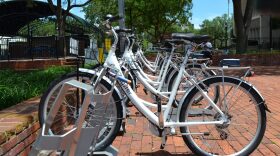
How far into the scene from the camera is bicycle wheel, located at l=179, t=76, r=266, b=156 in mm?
4828

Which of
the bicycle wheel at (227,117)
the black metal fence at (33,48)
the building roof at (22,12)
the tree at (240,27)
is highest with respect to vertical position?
the building roof at (22,12)

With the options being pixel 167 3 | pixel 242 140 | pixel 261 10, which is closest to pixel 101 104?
pixel 242 140

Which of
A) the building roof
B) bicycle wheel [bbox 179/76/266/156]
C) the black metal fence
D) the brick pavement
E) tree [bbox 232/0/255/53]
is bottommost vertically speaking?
the brick pavement

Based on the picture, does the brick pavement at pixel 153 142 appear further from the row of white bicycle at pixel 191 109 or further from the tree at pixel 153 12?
the tree at pixel 153 12

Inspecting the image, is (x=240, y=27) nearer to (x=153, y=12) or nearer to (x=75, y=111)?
(x=153, y=12)

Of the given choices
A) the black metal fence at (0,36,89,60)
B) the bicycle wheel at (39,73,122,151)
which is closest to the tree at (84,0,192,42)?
the black metal fence at (0,36,89,60)

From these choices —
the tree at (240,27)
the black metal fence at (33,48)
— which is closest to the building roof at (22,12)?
the black metal fence at (33,48)

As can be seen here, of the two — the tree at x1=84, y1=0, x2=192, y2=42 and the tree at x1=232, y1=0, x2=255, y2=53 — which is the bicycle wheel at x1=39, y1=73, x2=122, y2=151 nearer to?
the tree at x1=232, y1=0, x2=255, y2=53

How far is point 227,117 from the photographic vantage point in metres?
4.97

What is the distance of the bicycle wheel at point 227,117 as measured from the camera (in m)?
4.83

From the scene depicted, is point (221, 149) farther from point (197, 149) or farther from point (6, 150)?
point (6, 150)

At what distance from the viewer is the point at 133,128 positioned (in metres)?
6.77

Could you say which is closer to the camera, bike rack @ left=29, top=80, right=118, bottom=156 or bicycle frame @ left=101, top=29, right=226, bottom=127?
bike rack @ left=29, top=80, right=118, bottom=156

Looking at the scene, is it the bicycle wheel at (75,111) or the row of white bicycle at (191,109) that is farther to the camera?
the row of white bicycle at (191,109)
